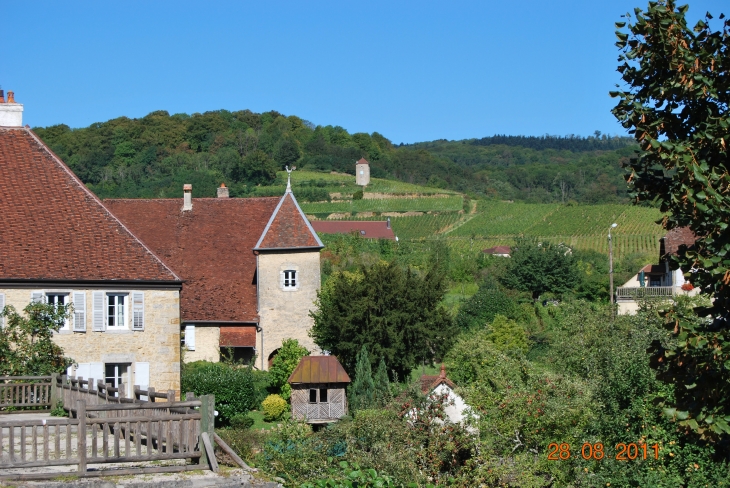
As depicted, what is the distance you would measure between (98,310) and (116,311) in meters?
0.57

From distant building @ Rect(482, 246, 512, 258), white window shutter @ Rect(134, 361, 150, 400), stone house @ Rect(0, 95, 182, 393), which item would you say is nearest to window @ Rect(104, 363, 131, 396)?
stone house @ Rect(0, 95, 182, 393)

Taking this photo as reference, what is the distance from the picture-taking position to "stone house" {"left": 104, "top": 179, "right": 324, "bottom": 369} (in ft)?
127

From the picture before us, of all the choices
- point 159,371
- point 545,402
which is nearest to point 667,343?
point 545,402

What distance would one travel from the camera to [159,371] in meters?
28.8

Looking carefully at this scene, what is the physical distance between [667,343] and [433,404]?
572 centimetres

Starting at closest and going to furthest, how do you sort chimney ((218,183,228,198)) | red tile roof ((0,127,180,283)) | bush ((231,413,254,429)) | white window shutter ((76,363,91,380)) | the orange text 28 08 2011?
the orange text 28 08 2011 → red tile roof ((0,127,180,283)) → white window shutter ((76,363,91,380)) → bush ((231,413,254,429)) → chimney ((218,183,228,198))

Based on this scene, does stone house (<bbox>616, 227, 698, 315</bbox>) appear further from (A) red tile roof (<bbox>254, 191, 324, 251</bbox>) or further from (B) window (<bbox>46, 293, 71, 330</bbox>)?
(B) window (<bbox>46, 293, 71, 330</bbox>)

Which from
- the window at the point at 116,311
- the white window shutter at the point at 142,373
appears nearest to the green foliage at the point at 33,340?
the window at the point at 116,311

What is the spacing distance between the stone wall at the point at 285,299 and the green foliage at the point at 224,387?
5.31 meters

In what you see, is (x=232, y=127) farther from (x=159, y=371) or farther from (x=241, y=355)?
(x=159, y=371)

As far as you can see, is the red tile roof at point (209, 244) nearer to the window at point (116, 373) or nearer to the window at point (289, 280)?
the window at point (289, 280)

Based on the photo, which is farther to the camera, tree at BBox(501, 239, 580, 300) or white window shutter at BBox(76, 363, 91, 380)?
tree at BBox(501, 239, 580, 300)

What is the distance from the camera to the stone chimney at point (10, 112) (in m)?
29.5

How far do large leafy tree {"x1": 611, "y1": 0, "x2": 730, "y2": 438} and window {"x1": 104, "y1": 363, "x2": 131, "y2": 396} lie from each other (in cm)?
2149
